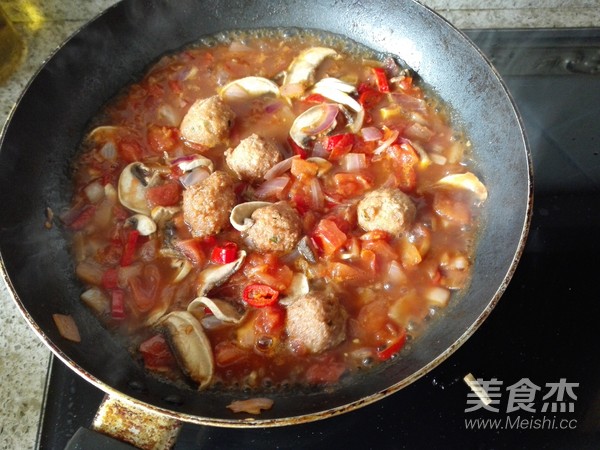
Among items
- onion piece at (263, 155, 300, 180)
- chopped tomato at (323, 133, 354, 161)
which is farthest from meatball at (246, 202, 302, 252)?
chopped tomato at (323, 133, 354, 161)

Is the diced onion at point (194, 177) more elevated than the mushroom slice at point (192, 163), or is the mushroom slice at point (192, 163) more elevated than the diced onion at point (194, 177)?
the mushroom slice at point (192, 163)

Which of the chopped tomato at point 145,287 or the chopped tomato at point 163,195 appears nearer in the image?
the chopped tomato at point 145,287

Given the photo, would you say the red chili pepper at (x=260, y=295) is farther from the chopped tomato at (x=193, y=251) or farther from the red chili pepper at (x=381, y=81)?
the red chili pepper at (x=381, y=81)

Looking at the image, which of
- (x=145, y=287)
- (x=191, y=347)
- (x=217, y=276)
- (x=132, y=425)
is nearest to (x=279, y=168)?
(x=217, y=276)

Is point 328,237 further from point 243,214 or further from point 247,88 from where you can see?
point 247,88

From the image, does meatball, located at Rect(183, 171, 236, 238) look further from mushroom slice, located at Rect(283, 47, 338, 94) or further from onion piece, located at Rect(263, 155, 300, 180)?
mushroom slice, located at Rect(283, 47, 338, 94)

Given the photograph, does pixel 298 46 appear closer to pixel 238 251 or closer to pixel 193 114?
pixel 193 114

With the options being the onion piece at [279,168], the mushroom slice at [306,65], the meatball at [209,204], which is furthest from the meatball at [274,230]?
the mushroom slice at [306,65]
